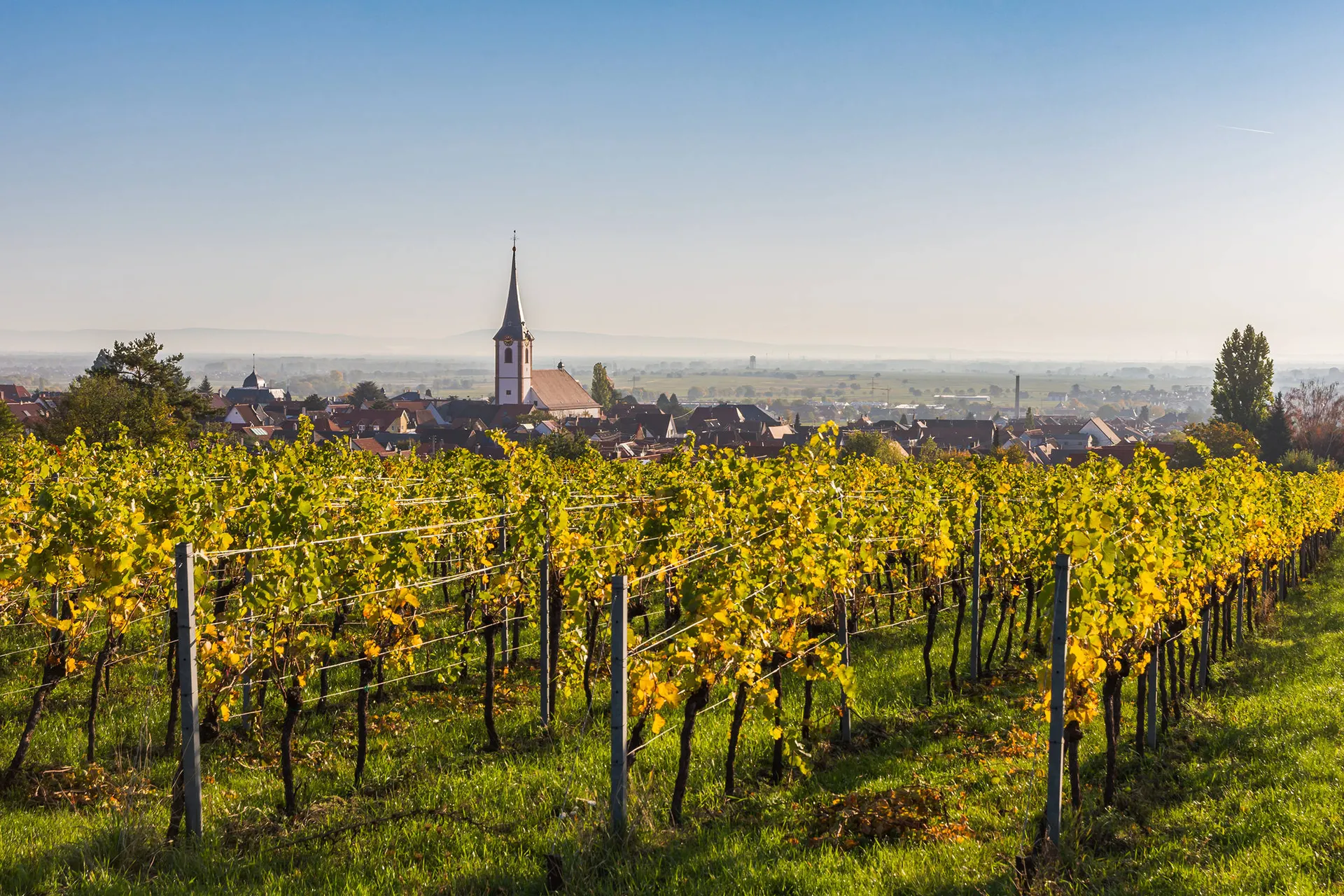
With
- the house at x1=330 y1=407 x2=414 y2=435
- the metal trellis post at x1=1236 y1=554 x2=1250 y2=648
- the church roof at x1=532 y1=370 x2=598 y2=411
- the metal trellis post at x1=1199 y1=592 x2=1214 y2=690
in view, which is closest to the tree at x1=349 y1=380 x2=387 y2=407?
the house at x1=330 y1=407 x2=414 y2=435

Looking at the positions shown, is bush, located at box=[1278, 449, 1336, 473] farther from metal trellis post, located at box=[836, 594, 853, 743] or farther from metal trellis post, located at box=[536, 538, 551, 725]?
metal trellis post, located at box=[536, 538, 551, 725]

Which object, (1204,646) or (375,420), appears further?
(375,420)

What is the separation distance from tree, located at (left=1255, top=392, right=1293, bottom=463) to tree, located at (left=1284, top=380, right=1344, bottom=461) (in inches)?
59.1

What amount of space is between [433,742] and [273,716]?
215cm

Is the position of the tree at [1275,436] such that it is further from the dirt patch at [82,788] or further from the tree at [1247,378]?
the dirt patch at [82,788]

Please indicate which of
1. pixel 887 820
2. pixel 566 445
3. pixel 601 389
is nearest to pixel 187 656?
pixel 887 820

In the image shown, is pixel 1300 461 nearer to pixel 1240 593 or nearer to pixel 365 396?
pixel 1240 593

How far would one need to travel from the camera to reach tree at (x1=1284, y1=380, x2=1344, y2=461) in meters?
67.8

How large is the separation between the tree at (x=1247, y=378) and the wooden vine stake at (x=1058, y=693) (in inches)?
2713

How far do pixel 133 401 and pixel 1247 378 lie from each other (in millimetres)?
71004

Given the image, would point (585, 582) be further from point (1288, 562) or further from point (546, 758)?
point (1288, 562)

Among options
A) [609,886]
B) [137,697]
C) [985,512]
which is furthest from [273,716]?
[985,512]

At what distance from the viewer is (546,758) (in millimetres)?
8836

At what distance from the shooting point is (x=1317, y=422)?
73188 millimetres
